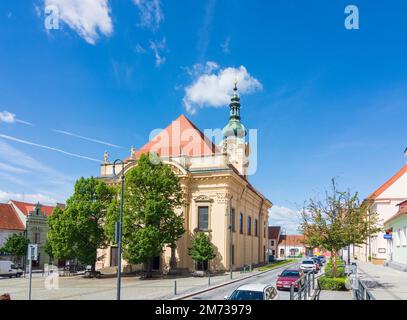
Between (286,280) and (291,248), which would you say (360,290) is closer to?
(286,280)

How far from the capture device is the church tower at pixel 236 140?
62.1 metres

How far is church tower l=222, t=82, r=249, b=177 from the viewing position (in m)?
62.1

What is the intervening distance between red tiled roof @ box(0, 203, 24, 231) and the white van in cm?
1362

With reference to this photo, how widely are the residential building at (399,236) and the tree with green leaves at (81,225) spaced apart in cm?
3004

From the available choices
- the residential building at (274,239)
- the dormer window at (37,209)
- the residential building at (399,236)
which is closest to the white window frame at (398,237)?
the residential building at (399,236)

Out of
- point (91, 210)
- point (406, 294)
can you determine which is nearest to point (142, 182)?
point (91, 210)

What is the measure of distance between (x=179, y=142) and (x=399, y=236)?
89.1ft

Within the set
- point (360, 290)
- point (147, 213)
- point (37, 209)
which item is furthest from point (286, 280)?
point (37, 209)

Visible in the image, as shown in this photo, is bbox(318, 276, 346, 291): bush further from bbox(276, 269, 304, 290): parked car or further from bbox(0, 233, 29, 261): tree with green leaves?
bbox(0, 233, 29, 261): tree with green leaves

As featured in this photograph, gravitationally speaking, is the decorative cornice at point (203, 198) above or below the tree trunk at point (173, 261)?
above

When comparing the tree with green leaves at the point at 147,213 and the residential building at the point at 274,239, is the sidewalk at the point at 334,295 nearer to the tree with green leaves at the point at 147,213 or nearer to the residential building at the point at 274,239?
the tree with green leaves at the point at 147,213

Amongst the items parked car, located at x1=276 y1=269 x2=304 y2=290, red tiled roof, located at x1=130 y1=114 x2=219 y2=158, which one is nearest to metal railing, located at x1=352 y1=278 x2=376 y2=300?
parked car, located at x1=276 y1=269 x2=304 y2=290
